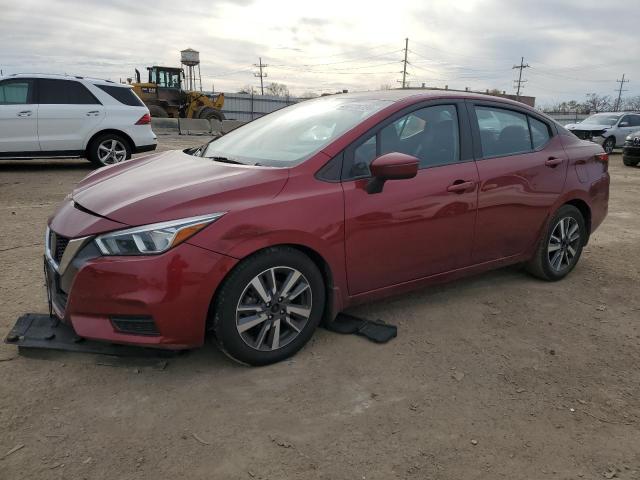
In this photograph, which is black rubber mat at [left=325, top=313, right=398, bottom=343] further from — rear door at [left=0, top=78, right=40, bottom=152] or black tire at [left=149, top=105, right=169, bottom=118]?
black tire at [left=149, top=105, right=169, bottom=118]

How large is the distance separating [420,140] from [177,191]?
1.72m

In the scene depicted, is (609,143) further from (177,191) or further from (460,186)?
(177,191)

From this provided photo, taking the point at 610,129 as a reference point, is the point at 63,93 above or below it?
above

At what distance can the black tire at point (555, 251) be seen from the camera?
439 centimetres

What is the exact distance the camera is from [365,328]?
11.4 feet

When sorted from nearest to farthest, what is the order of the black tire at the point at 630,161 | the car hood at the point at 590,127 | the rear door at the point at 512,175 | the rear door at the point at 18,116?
the rear door at the point at 512,175 < the rear door at the point at 18,116 < the black tire at the point at 630,161 < the car hood at the point at 590,127

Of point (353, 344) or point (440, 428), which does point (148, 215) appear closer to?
point (353, 344)

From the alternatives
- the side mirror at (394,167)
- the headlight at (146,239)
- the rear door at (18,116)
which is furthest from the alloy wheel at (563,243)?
the rear door at (18,116)

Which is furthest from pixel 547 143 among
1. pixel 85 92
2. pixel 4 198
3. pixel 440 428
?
pixel 85 92

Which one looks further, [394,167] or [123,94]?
[123,94]

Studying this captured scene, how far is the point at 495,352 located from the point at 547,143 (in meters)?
2.06

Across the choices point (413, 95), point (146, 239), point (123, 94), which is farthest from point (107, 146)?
point (146, 239)

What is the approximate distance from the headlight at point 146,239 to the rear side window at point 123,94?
8.25 meters

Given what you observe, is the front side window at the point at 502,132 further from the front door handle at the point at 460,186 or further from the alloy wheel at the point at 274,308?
the alloy wheel at the point at 274,308
